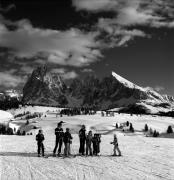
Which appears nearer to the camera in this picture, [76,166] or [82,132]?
[76,166]

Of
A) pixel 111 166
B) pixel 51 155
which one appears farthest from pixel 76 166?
pixel 51 155

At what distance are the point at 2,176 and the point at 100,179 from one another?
19.9 feet

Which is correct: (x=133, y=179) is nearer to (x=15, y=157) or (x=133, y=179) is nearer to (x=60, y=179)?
(x=60, y=179)

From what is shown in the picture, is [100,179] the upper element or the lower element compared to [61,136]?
lower

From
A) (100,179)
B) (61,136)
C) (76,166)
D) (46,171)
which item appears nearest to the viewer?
(100,179)

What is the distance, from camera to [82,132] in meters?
28.5

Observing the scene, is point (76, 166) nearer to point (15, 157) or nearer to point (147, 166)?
point (147, 166)

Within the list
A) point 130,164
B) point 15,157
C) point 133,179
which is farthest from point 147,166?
point 15,157

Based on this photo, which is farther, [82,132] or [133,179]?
[82,132]

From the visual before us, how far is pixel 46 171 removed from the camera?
70.9 feet

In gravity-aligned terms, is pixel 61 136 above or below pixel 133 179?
above

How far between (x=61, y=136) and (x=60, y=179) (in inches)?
331

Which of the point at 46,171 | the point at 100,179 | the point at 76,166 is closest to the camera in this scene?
the point at 100,179

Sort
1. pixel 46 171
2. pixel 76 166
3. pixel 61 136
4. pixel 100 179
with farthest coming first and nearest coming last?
pixel 61 136 → pixel 76 166 → pixel 46 171 → pixel 100 179
